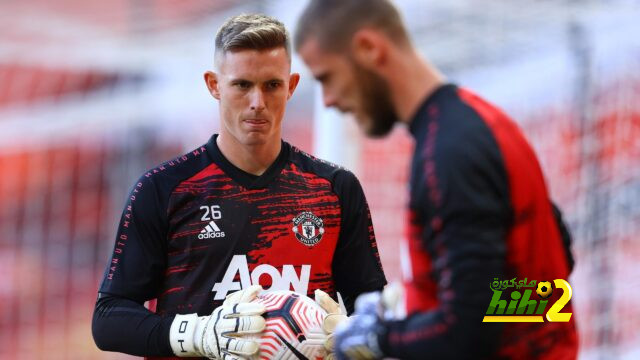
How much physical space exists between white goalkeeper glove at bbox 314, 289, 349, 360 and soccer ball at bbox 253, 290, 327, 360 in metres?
0.02

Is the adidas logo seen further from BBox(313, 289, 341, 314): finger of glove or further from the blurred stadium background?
the blurred stadium background

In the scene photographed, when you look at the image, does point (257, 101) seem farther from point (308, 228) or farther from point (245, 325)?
point (245, 325)

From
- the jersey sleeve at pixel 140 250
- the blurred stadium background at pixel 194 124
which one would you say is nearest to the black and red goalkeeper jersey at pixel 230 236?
the jersey sleeve at pixel 140 250

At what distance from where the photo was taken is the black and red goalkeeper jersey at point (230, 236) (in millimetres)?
2818

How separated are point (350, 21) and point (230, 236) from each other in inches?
39.0

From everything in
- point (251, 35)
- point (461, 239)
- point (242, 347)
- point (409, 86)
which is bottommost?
point (242, 347)

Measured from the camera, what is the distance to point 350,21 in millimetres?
2090

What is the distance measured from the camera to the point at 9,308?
5.93m

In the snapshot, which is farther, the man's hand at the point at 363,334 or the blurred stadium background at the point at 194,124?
the blurred stadium background at the point at 194,124

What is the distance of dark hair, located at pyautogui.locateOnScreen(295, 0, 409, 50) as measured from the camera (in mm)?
2090

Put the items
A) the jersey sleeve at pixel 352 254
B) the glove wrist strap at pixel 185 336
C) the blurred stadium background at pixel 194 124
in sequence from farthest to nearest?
the blurred stadium background at pixel 194 124
the jersey sleeve at pixel 352 254
the glove wrist strap at pixel 185 336

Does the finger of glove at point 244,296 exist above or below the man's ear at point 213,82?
below

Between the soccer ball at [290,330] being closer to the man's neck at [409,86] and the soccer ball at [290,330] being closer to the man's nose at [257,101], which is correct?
the man's nose at [257,101]

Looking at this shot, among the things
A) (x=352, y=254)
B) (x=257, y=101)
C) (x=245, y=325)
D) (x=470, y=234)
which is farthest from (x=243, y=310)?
(x=470, y=234)
